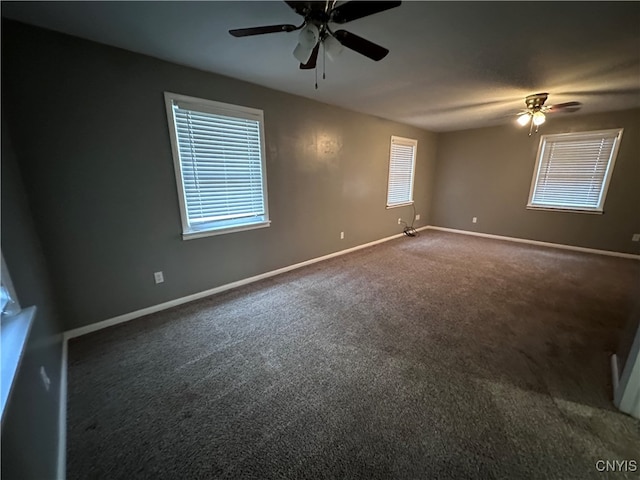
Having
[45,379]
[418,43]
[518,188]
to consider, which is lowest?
[45,379]

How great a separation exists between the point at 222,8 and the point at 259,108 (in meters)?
1.34

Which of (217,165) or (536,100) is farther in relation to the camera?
(536,100)

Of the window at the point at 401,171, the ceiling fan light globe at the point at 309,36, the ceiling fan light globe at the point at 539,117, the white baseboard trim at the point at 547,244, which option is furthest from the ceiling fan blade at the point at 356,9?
the white baseboard trim at the point at 547,244

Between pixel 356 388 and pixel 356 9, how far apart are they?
2202 mm

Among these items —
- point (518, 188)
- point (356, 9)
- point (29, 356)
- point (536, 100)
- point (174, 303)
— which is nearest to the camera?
point (29, 356)

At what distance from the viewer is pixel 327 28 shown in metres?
1.51

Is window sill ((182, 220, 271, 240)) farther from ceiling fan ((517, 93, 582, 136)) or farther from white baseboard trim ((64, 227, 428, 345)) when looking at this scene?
ceiling fan ((517, 93, 582, 136))

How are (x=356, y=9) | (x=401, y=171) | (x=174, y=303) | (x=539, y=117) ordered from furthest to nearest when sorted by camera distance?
(x=401, y=171) < (x=539, y=117) < (x=174, y=303) < (x=356, y=9)

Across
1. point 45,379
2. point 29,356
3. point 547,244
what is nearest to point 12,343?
point 29,356

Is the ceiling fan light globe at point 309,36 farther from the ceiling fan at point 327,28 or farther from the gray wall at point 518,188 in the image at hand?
the gray wall at point 518,188

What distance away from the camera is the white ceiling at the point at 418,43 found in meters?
1.57

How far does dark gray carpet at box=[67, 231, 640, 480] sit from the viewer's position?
1.25 m

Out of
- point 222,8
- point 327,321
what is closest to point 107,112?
point 222,8

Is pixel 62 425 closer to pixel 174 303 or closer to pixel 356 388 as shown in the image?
pixel 174 303
